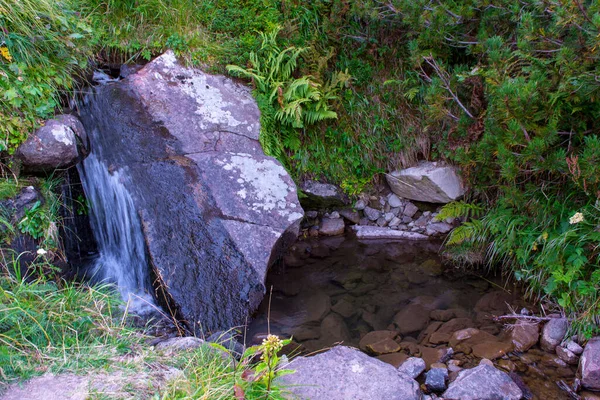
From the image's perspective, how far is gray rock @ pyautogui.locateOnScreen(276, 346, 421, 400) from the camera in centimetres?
321

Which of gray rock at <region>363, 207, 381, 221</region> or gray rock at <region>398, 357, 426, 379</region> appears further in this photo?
gray rock at <region>363, 207, 381, 221</region>

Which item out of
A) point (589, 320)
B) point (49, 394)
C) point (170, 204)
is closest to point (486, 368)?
point (589, 320)

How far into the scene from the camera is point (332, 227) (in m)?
6.87

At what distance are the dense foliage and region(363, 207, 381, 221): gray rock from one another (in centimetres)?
47

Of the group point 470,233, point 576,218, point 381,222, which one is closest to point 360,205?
point 381,222

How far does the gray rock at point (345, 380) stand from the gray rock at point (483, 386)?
0.45 metres

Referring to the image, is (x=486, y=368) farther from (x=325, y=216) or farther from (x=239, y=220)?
(x=325, y=216)

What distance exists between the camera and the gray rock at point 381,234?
6682 mm

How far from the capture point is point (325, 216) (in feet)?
23.1

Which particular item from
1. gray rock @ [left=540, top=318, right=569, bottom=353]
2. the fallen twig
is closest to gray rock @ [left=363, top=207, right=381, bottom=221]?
the fallen twig

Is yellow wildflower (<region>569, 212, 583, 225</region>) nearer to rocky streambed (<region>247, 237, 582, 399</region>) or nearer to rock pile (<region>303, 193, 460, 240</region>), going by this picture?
rocky streambed (<region>247, 237, 582, 399</region>)

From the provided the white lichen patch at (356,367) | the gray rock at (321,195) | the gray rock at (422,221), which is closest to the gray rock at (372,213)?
the gray rock at (321,195)

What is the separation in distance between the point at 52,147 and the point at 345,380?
4017mm

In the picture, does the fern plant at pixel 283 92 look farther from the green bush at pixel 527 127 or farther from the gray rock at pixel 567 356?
the gray rock at pixel 567 356
